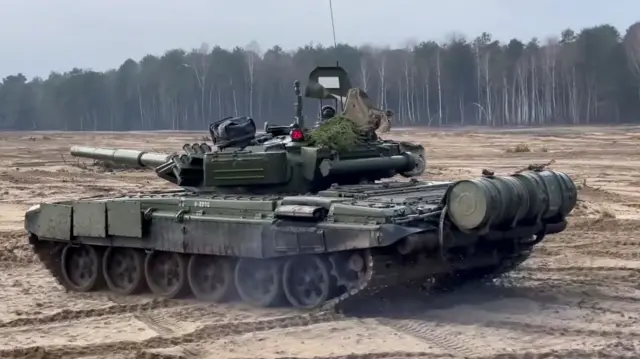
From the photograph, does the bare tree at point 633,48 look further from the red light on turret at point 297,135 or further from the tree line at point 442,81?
the red light on turret at point 297,135

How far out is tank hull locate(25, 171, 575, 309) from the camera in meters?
10.0

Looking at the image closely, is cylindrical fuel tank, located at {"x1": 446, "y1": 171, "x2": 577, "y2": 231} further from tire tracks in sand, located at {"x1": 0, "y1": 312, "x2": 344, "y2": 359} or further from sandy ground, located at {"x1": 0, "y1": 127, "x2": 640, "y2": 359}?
tire tracks in sand, located at {"x1": 0, "y1": 312, "x2": 344, "y2": 359}

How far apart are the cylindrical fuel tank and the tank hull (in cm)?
3

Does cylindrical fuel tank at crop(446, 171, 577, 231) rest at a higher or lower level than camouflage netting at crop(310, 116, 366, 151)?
lower

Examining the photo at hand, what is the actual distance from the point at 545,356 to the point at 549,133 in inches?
1457

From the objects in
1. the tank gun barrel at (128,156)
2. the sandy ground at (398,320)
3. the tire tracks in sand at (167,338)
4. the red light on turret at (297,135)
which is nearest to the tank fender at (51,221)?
the sandy ground at (398,320)

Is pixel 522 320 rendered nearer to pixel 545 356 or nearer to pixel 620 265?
pixel 545 356

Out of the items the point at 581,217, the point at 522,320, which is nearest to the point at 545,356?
the point at 522,320

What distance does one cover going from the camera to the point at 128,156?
45.7 ft

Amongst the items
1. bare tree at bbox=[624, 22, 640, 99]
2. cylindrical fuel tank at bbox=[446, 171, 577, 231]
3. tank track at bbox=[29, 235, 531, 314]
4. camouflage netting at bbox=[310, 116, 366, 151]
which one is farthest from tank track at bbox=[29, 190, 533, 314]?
bare tree at bbox=[624, 22, 640, 99]

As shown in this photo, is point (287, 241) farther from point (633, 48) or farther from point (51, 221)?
point (633, 48)

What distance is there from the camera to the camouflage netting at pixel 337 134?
11359 mm

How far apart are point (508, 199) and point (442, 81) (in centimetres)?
5330

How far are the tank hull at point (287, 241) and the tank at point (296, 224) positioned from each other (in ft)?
0.05
